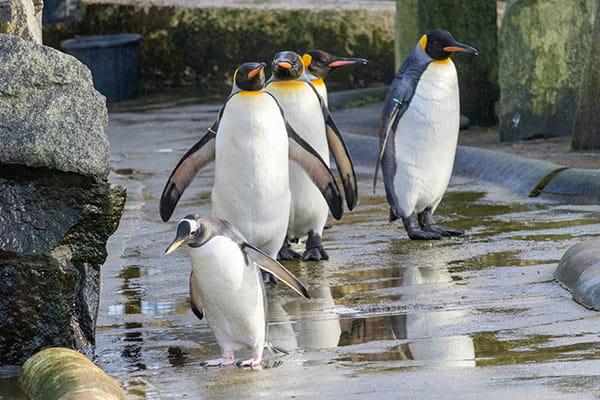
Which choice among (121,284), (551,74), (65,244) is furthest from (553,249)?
(551,74)

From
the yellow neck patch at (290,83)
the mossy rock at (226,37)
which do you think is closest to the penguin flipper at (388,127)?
the yellow neck patch at (290,83)

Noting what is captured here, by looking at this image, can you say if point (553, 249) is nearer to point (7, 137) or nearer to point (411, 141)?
point (411, 141)

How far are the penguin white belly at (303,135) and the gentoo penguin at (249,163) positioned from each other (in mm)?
451

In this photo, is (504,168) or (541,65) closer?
(504,168)

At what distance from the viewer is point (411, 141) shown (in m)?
6.70

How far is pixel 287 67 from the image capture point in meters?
6.12

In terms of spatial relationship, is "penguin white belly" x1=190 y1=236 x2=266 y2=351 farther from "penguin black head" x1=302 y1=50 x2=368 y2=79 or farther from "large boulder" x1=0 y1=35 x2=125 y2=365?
"penguin black head" x1=302 y1=50 x2=368 y2=79

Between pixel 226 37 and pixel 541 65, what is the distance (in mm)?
7492

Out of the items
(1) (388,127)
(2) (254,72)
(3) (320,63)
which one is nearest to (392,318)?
(2) (254,72)

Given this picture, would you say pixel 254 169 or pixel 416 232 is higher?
pixel 254 169

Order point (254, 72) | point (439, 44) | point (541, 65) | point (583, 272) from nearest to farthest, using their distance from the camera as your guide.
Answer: point (583, 272) < point (254, 72) < point (439, 44) < point (541, 65)

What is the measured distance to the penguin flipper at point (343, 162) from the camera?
630cm

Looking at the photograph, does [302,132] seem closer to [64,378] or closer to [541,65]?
[64,378]

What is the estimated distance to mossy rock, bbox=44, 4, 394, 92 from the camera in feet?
53.3
